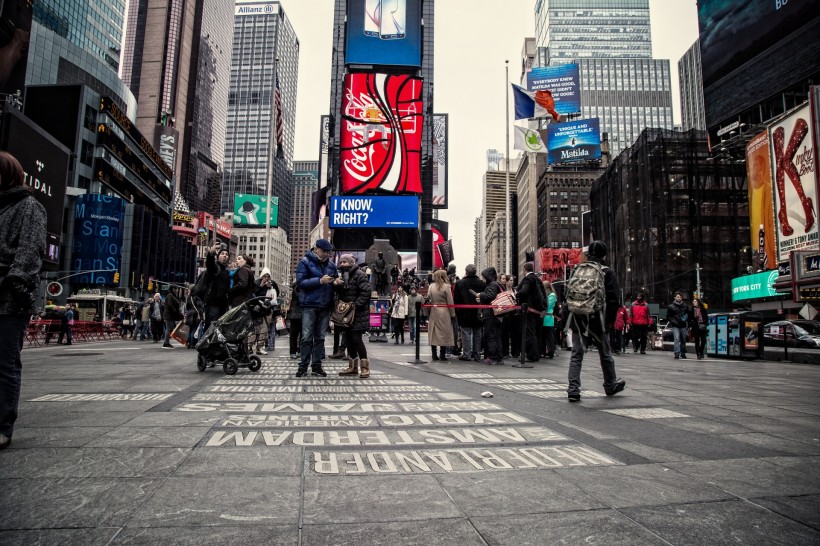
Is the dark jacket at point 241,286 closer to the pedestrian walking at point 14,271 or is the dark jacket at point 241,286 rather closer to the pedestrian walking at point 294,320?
the pedestrian walking at point 294,320

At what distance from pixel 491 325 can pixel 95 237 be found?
224ft

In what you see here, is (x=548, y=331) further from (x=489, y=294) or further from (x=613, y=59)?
(x=613, y=59)

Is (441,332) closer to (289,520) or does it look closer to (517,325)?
(517,325)

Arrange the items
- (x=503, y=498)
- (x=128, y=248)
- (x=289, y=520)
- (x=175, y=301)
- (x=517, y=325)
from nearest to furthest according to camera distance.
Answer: (x=289, y=520) < (x=503, y=498) < (x=517, y=325) < (x=175, y=301) < (x=128, y=248)

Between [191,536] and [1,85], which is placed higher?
[1,85]

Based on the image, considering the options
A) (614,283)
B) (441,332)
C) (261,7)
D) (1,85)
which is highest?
(261,7)

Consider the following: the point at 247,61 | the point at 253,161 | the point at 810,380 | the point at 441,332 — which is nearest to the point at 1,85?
the point at 441,332

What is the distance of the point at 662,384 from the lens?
23.7ft

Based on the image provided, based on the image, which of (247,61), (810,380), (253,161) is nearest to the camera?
(810,380)

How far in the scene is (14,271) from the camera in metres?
3.24

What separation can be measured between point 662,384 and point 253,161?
12669 cm

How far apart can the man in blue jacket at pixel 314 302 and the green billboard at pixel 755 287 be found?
29.0m

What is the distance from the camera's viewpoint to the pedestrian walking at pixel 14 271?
3.25 meters

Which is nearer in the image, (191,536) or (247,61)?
(191,536)
